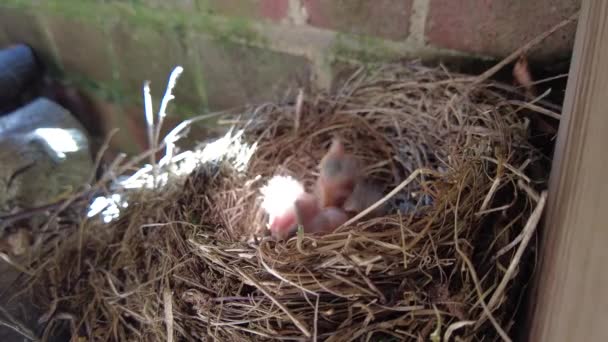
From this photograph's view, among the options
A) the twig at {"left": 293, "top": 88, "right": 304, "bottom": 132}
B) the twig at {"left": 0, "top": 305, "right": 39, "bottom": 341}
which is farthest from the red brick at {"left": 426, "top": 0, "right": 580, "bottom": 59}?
the twig at {"left": 0, "top": 305, "right": 39, "bottom": 341}

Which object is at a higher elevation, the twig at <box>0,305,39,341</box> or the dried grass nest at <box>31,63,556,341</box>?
the dried grass nest at <box>31,63,556,341</box>

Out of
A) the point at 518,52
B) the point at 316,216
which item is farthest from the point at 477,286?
the point at 518,52

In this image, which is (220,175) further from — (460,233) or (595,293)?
(595,293)

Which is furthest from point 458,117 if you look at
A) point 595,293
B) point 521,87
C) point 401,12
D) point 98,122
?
point 98,122

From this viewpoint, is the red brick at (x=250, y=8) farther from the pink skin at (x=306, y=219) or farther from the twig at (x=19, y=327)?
the twig at (x=19, y=327)

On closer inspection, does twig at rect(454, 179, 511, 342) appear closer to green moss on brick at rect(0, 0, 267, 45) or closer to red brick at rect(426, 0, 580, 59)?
red brick at rect(426, 0, 580, 59)

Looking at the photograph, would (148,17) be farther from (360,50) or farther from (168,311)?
(168,311)
